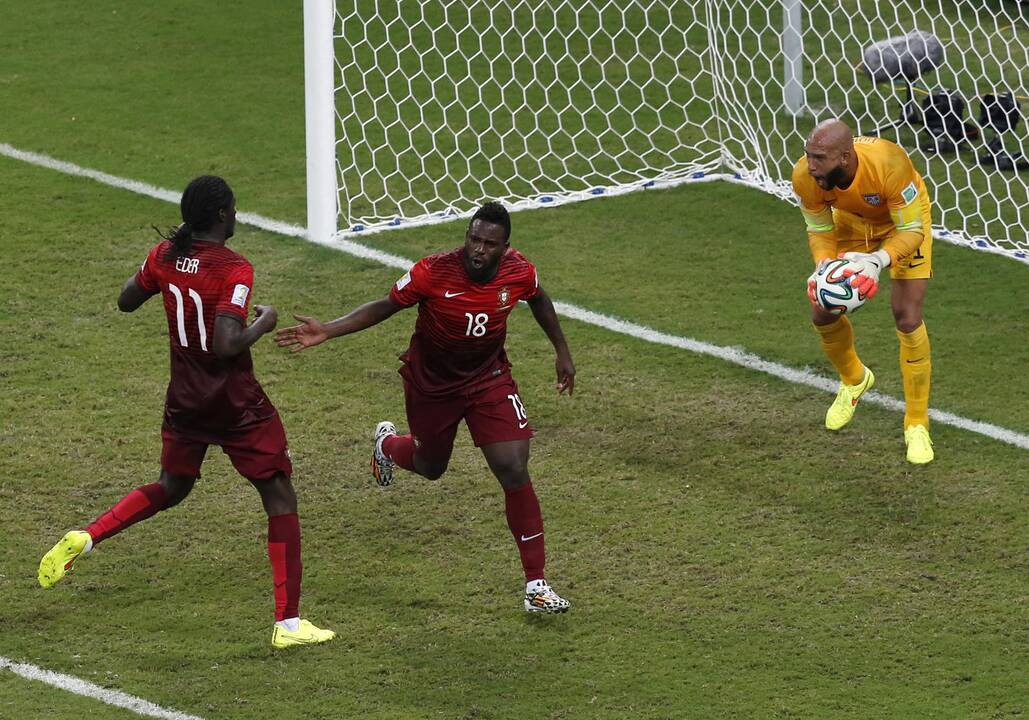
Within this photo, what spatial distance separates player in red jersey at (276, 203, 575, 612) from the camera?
635 cm

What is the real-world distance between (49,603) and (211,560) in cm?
68

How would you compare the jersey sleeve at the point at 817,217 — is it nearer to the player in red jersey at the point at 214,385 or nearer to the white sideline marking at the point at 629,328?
the white sideline marking at the point at 629,328

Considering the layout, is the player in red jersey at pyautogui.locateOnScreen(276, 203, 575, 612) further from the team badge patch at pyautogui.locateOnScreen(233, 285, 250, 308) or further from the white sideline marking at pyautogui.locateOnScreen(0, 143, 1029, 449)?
the white sideline marking at pyautogui.locateOnScreen(0, 143, 1029, 449)

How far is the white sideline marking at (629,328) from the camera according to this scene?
8.30 metres

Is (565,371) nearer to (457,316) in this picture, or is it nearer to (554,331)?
(554,331)

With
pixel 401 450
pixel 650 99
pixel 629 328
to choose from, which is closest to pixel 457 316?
pixel 401 450

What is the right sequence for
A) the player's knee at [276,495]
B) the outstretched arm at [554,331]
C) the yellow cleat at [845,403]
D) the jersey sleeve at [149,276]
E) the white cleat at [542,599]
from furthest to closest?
1. the yellow cleat at [845,403]
2. the outstretched arm at [554,331]
3. the white cleat at [542,599]
4. the player's knee at [276,495]
5. the jersey sleeve at [149,276]

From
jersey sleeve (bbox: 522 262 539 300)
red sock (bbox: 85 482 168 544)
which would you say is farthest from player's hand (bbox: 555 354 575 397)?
red sock (bbox: 85 482 168 544)

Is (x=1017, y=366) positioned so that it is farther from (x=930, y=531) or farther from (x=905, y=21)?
(x=905, y=21)

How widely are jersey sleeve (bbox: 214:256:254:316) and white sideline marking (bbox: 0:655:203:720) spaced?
1.36m

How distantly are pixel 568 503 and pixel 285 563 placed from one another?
1.65 meters

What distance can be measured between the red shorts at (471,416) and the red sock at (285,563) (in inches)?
28.8

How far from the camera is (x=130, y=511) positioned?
6.53 m

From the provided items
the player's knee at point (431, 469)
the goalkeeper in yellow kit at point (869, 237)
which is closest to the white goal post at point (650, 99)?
the goalkeeper in yellow kit at point (869, 237)
